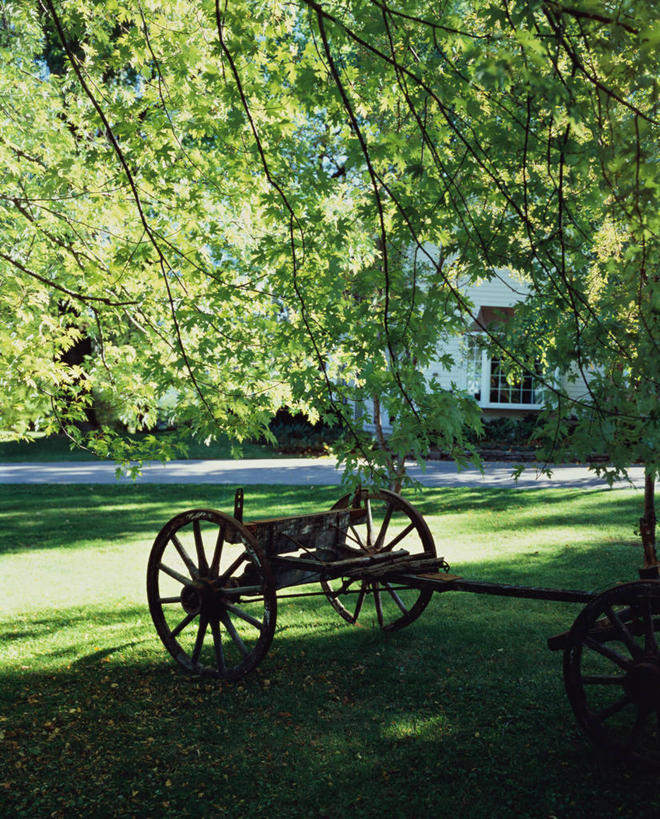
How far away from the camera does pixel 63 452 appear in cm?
2136

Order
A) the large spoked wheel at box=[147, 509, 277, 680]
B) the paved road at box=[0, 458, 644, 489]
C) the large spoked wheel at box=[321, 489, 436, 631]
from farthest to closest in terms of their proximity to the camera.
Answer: the paved road at box=[0, 458, 644, 489]
the large spoked wheel at box=[321, 489, 436, 631]
the large spoked wheel at box=[147, 509, 277, 680]

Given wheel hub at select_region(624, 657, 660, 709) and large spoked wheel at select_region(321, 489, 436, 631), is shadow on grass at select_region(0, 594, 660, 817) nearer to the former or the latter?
large spoked wheel at select_region(321, 489, 436, 631)

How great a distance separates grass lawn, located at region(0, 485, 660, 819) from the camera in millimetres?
3912

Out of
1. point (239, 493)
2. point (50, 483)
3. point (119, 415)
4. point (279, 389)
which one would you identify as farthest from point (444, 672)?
point (50, 483)

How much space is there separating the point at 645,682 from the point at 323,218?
143 inches

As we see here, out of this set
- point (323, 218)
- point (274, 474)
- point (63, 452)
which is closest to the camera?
point (323, 218)

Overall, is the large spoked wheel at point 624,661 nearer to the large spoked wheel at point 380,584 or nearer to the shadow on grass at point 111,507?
the large spoked wheel at point 380,584

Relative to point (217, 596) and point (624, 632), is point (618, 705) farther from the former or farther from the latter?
point (217, 596)

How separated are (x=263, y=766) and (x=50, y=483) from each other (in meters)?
12.6

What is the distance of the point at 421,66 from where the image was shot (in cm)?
441

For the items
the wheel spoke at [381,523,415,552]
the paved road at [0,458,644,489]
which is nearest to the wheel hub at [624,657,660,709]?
the wheel spoke at [381,523,415,552]

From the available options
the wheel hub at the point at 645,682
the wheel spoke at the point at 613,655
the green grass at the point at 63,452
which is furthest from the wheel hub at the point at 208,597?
the green grass at the point at 63,452

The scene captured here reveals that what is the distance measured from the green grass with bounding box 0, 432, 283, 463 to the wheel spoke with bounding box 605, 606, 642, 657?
1574cm

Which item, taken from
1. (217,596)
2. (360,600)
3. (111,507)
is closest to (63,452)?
(111,507)
